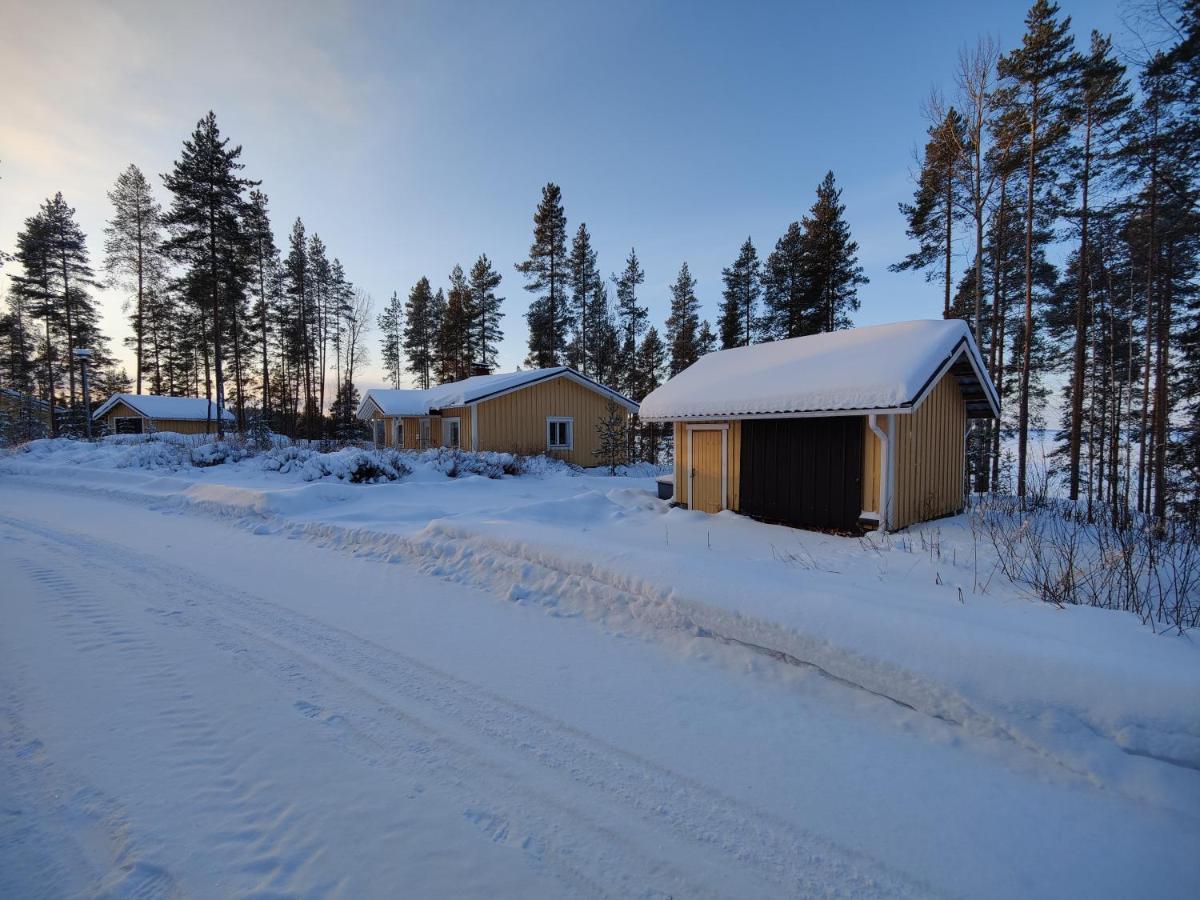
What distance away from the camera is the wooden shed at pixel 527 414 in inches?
827

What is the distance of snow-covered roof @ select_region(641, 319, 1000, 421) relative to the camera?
927 centimetres

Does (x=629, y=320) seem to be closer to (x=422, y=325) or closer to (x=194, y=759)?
(x=422, y=325)

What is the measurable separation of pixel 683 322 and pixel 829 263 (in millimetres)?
11659

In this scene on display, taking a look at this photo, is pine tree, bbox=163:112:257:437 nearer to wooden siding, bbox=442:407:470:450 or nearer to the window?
wooden siding, bbox=442:407:470:450

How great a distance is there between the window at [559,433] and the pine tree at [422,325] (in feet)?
80.8

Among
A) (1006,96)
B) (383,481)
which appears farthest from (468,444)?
(1006,96)

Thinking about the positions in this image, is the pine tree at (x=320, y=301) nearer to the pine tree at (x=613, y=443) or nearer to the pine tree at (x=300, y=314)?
the pine tree at (x=300, y=314)

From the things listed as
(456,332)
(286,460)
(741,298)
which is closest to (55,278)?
(456,332)

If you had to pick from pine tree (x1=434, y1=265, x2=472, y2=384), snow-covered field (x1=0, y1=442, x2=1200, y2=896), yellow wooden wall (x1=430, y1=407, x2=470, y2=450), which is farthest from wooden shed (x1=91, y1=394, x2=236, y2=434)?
snow-covered field (x1=0, y1=442, x2=1200, y2=896)

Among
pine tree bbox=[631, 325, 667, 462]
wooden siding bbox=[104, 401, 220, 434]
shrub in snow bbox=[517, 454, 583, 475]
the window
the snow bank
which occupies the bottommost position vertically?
the snow bank

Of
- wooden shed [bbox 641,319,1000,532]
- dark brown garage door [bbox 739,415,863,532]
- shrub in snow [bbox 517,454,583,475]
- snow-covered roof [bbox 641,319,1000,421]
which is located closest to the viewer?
snow-covered roof [bbox 641,319,1000,421]

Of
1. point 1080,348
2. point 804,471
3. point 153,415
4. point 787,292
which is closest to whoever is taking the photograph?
point 804,471

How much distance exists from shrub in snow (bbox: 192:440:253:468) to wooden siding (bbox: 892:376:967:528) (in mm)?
19387

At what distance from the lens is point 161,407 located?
3291 cm
